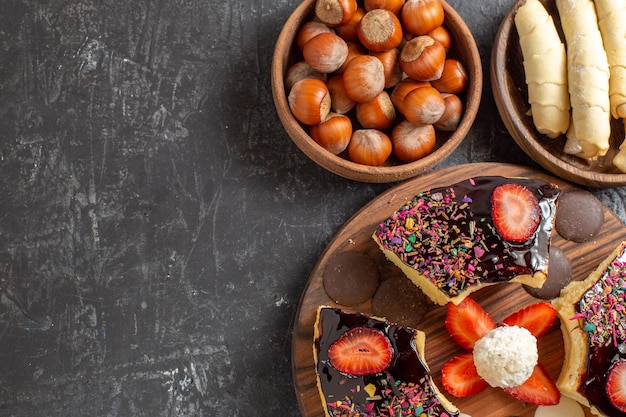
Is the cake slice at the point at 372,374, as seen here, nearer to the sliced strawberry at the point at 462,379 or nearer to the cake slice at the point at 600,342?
the sliced strawberry at the point at 462,379

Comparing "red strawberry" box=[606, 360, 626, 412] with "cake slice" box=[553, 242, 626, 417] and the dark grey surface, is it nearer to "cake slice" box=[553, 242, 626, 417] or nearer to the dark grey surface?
"cake slice" box=[553, 242, 626, 417]

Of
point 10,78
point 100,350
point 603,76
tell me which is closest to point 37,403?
A: point 100,350

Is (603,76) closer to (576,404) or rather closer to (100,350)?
(576,404)

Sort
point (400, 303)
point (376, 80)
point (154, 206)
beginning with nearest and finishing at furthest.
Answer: point (376, 80) → point (400, 303) → point (154, 206)

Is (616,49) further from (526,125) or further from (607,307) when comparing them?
(607,307)

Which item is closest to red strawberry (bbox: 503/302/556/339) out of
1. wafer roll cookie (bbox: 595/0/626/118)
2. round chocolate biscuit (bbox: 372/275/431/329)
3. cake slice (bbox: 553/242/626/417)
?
cake slice (bbox: 553/242/626/417)

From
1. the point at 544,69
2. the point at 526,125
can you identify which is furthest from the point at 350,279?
the point at 544,69

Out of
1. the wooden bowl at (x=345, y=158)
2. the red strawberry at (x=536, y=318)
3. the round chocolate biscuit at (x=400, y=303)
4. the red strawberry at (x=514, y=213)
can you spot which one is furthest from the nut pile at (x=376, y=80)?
the red strawberry at (x=536, y=318)
